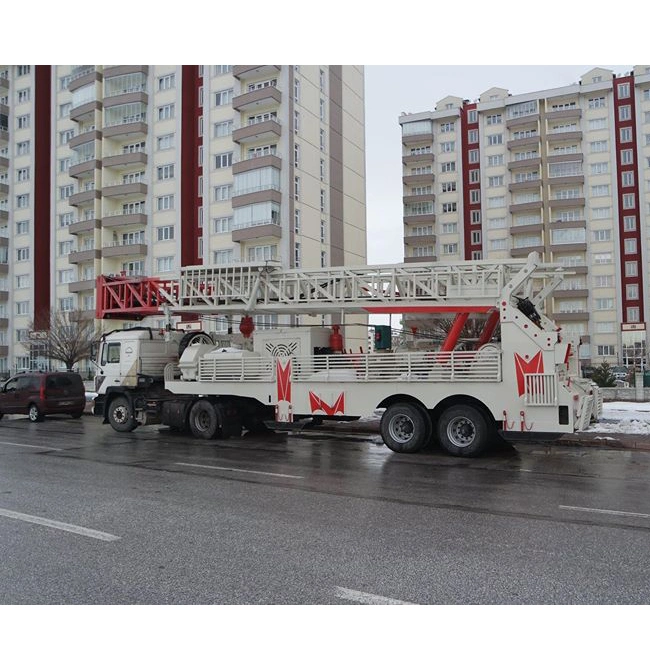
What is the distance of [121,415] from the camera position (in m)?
17.4

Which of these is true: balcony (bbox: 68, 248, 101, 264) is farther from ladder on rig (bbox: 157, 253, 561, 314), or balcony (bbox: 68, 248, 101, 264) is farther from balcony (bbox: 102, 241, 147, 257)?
ladder on rig (bbox: 157, 253, 561, 314)

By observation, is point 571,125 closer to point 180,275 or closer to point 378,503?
point 180,275

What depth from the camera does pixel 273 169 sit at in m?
44.8

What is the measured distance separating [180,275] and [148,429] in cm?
496

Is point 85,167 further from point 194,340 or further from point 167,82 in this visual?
point 194,340

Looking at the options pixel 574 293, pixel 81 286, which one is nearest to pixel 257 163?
pixel 81 286

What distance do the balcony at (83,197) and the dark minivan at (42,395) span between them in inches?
1310

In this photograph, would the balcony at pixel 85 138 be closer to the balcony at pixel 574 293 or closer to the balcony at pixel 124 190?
the balcony at pixel 124 190

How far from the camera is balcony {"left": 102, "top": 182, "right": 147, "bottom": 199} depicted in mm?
51250

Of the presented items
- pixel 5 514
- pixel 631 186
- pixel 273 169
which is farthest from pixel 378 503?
pixel 631 186

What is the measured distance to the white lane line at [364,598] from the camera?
15.3 ft

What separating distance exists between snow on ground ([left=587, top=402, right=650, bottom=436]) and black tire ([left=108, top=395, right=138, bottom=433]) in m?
11.2

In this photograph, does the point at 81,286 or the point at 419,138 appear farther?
the point at 419,138

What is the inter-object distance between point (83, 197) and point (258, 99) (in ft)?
59.0
